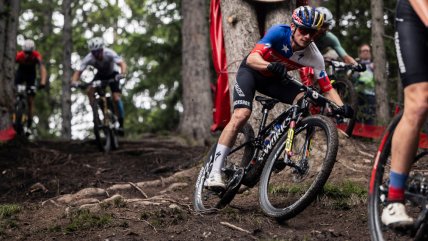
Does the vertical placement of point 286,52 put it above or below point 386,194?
above

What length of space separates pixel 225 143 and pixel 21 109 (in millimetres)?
8368

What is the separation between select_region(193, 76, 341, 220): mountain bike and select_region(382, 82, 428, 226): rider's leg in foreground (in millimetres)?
1215

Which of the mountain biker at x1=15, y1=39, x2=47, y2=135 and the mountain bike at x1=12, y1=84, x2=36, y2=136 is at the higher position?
the mountain biker at x1=15, y1=39, x2=47, y2=135

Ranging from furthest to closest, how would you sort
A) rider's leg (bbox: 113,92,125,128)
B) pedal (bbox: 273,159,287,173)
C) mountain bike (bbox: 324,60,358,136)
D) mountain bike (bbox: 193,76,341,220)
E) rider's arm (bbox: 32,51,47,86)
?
1. rider's arm (bbox: 32,51,47,86)
2. rider's leg (bbox: 113,92,125,128)
3. mountain bike (bbox: 324,60,358,136)
4. pedal (bbox: 273,159,287,173)
5. mountain bike (bbox: 193,76,341,220)

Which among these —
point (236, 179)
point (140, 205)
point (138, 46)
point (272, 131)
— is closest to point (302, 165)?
point (272, 131)

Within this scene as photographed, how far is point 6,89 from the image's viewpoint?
1420 centimetres

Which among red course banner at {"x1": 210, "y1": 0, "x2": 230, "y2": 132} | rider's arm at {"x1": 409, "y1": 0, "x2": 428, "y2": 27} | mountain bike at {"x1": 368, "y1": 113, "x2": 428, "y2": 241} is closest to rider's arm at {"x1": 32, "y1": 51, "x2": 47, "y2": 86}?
red course banner at {"x1": 210, "y1": 0, "x2": 230, "y2": 132}

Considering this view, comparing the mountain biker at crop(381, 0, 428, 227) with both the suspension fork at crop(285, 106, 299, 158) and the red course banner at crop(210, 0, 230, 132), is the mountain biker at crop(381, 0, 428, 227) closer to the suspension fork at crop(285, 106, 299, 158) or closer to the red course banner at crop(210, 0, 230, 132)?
the suspension fork at crop(285, 106, 299, 158)

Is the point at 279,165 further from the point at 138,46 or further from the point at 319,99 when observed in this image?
the point at 138,46

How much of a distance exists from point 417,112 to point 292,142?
2021mm

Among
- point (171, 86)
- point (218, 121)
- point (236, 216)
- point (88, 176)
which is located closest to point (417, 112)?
point (236, 216)

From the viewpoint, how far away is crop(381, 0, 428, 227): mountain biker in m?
4.33

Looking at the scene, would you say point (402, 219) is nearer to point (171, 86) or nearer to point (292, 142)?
point (292, 142)

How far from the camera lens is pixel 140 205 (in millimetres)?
7281
